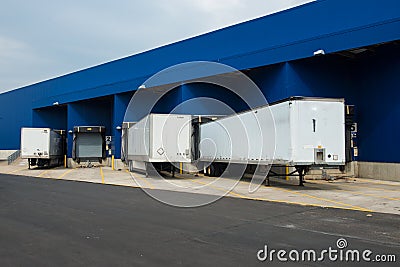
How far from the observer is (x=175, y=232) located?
8.05m

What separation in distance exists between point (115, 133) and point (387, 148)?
2150cm

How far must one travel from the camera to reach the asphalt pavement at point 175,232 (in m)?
6.20

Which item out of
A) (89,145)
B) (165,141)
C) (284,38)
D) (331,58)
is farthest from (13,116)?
(331,58)

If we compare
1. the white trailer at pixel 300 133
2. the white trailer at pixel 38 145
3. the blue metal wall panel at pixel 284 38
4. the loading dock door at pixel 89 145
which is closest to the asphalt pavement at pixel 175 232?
the white trailer at pixel 300 133

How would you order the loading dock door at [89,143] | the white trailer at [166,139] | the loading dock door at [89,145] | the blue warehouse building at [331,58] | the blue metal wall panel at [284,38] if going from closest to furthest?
the blue metal wall panel at [284,38] → the blue warehouse building at [331,58] → the white trailer at [166,139] → the loading dock door at [89,143] → the loading dock door at [89,145]

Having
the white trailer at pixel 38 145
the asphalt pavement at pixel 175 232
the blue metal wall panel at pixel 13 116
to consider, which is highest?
the blue metal wall panel at pixel 13 116

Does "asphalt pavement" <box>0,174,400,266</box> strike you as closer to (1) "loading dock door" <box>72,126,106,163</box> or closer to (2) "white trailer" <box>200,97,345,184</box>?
(2) "white trailer" <box>200,97,345,184</box>

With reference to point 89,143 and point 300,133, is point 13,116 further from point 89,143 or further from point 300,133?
point 300,133

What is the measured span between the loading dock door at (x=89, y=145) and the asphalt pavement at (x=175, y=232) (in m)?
24.3

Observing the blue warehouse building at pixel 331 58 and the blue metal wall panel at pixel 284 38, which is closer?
the blue metal wall panel at pixel 284 38

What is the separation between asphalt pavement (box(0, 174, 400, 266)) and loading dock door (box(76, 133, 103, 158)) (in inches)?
958

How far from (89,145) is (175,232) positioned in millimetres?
30519

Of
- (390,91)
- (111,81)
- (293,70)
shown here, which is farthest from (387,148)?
(111,81)

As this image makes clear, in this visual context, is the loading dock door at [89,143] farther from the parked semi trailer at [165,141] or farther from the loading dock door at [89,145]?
the parked semi trailer at [165,141]
